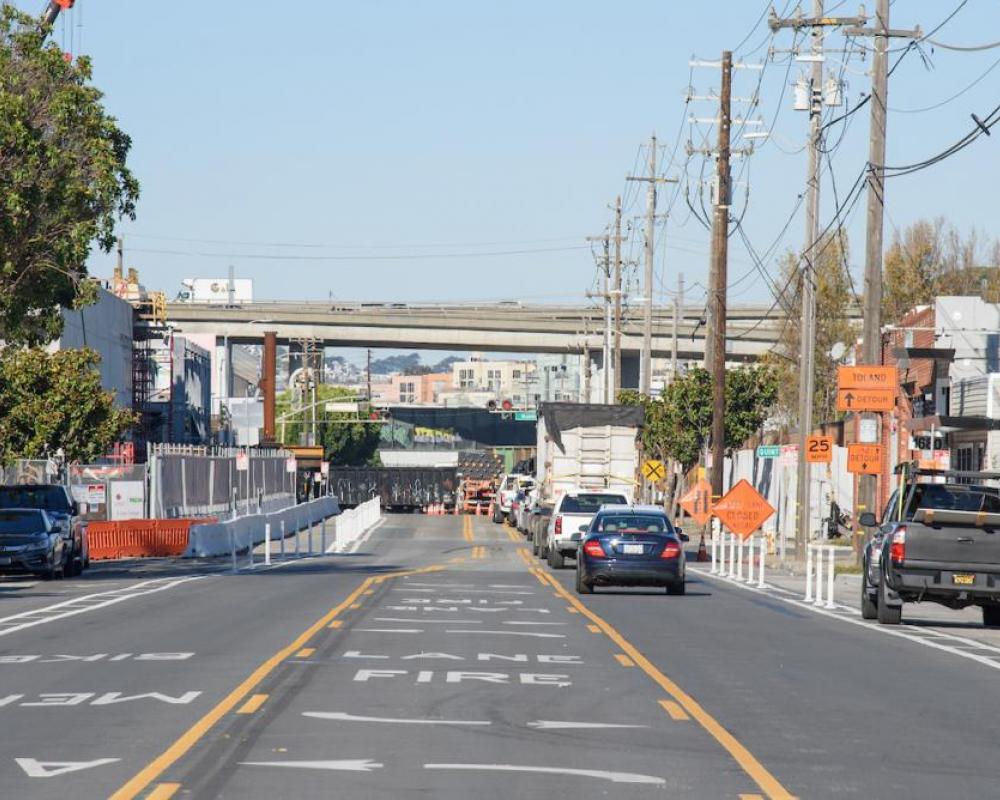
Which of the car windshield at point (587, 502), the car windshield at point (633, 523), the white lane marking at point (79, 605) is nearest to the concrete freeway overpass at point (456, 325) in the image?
the car windshield at point (587, 502)

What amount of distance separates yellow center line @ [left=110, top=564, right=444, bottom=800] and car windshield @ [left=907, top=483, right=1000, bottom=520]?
8.08 metres

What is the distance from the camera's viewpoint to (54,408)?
213ft

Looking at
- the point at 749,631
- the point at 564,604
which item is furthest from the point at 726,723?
the point at 564,604

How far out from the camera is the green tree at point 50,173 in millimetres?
37500

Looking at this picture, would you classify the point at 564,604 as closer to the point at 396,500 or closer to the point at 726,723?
the point at 726,723

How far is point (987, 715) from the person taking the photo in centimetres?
1556

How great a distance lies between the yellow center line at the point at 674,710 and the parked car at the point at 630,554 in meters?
17.3

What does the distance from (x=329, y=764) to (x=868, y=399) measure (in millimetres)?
28427

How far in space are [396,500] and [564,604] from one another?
79453mm

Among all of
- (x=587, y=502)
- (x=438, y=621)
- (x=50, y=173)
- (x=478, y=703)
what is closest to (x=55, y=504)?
(x=50, y=173)

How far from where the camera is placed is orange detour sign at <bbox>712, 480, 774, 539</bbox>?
→ 4234 centimetres

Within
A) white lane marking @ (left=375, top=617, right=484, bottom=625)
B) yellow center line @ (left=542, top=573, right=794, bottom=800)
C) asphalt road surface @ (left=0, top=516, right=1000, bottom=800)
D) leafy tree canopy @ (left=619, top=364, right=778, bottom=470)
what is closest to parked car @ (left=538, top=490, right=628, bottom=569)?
asphalt road surface @ (left=0, top=516, right=1000, bottom=800)

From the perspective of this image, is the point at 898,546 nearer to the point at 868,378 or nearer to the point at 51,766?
the point at 868,378

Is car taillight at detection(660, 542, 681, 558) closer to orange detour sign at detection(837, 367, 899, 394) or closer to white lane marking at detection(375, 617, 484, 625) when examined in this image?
orange detour sign at detection(837, 367, 899, 394)
